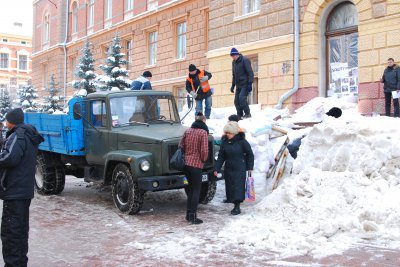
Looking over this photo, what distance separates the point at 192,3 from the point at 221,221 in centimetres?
1697

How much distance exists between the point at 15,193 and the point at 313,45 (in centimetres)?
1270

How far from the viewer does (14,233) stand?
508 centimetres

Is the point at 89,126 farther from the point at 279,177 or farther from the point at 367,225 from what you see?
the point at 367,225

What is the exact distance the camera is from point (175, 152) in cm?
817

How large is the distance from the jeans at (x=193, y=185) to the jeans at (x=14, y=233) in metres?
3.20

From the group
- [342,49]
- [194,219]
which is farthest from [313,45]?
[194,219]

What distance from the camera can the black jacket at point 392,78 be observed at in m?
12.5

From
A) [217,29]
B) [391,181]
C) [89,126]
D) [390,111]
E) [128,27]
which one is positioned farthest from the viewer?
[128,27]

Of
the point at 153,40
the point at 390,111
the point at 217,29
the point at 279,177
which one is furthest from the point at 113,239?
the point at 153,40

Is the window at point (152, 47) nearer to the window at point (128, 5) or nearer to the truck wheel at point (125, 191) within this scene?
the window at point (128, 5)

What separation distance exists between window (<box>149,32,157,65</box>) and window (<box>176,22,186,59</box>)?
7.11ft

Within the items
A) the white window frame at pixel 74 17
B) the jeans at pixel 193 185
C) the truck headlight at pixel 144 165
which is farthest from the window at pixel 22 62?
the jeans at pixel 193 185

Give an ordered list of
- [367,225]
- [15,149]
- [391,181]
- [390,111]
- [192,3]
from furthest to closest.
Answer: [192,3] < [390,111] < [391,181] < [367,225] < [15,149]

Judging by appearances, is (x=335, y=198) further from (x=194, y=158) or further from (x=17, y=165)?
(x=17, y=165)
